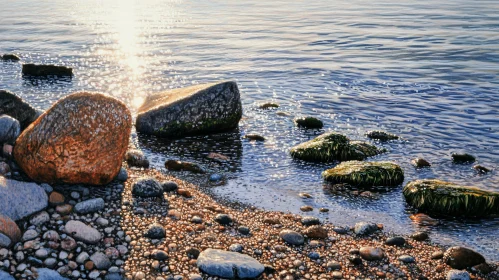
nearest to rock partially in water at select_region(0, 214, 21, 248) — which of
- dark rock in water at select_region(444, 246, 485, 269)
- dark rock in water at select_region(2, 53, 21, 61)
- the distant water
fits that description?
the distant water

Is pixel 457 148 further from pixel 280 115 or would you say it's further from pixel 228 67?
pixel 228 67

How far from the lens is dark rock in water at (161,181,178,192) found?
8.81m

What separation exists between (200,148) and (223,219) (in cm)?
430

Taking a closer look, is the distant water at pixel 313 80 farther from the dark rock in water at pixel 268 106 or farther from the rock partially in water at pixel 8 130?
the rock partially in water at pixel 8 130

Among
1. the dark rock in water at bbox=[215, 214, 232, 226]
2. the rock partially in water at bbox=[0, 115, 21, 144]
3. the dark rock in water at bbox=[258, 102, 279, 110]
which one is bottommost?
the dark rock in water at bbox=[258, 102, 279, 110]

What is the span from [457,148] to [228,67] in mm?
12395

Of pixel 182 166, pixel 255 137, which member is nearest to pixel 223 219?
pixel 182 166

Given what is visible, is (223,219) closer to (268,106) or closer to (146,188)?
(146,188)

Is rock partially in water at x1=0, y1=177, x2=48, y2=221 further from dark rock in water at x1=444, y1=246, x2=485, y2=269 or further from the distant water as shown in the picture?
dark rock in water at x1=444, y1=246, x2=485, y2=269

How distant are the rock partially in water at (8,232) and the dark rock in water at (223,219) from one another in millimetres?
2760

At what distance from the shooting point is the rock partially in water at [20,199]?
6.73 meters

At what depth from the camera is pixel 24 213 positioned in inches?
268

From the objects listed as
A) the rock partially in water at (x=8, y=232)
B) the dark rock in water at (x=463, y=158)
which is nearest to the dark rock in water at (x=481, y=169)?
the dark rock in water at (x=463, y=158)

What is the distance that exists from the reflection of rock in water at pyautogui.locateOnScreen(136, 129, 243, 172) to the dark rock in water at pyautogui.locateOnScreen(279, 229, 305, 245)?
3.47 m
